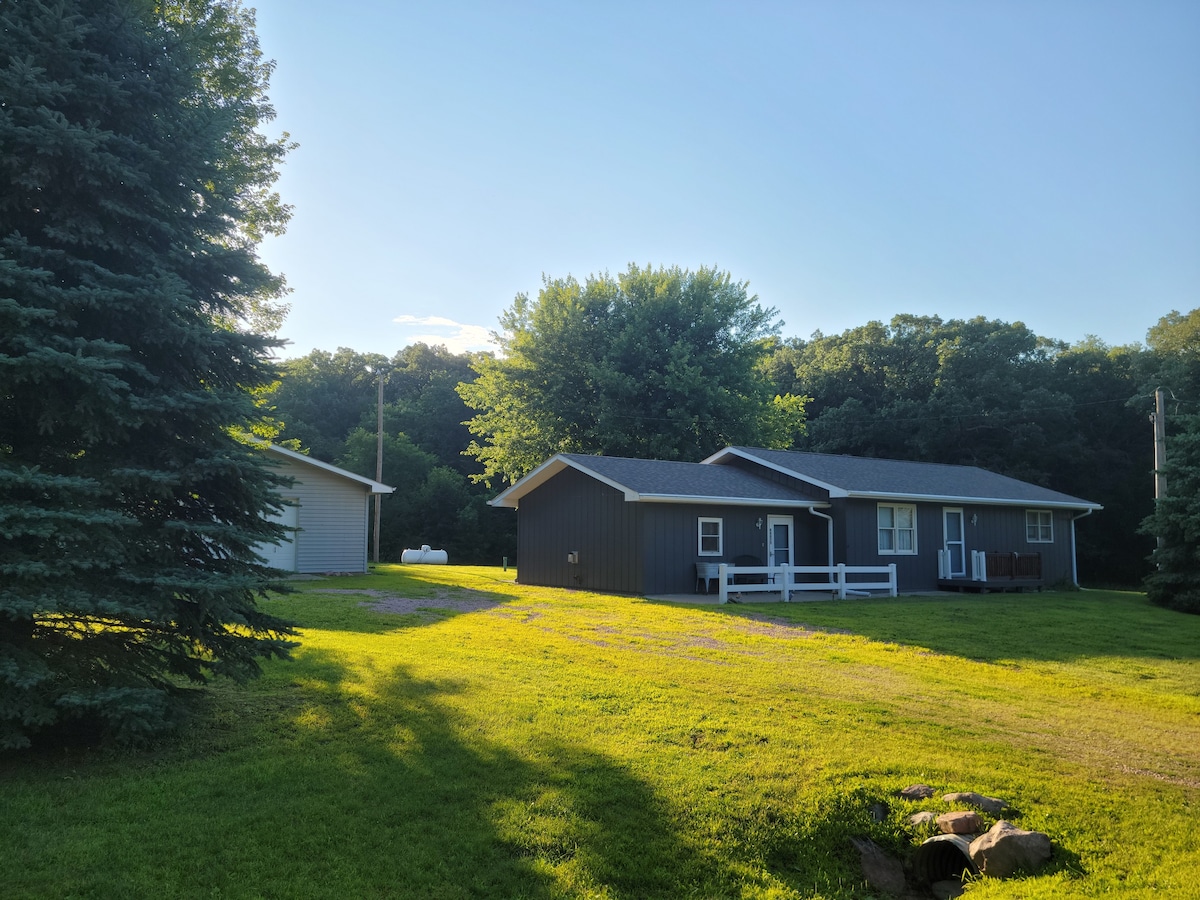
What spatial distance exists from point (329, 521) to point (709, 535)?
10538mm

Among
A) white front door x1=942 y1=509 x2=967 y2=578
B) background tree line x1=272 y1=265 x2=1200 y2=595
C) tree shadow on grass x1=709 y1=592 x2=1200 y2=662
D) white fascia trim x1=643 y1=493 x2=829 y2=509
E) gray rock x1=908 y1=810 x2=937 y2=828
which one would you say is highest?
background tree line x1=272 y1=265 x2=1200 y2=595

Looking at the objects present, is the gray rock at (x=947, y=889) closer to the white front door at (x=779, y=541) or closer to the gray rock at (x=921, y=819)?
the gray rock at (x=921, y=819)

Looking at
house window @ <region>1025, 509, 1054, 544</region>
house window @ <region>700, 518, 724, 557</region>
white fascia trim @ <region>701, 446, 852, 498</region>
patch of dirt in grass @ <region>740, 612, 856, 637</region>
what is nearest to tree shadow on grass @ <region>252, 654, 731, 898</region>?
patch of dirt in grass @ <region>740, 612, 856, 637</region>

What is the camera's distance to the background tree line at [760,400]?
3725 centimetres

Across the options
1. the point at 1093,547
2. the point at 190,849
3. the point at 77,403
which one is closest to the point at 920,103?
the point at 77,403

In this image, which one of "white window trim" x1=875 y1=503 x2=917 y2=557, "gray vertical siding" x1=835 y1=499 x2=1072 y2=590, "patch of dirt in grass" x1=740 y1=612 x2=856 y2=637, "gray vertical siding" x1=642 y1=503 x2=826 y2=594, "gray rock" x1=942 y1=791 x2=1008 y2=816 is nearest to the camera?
"gray rock" x1=942 y1=791 x2=1008 y2=816

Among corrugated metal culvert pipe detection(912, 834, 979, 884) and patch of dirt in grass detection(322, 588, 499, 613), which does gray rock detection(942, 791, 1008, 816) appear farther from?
patch of dirt in grass detection(322, 588, 499, 613)

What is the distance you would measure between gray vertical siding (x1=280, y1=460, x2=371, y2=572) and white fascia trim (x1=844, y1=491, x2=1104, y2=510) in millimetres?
13521

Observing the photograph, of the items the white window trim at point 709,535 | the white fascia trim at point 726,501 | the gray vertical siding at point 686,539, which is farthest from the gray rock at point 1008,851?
the white window trim at point 709,535

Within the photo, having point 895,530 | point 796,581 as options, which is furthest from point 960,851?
point 895,530

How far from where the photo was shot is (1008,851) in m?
5.02

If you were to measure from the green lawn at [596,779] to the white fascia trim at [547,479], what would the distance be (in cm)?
934

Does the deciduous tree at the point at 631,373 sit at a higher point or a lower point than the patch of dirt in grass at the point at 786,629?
higher

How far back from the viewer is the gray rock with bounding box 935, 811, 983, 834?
533cm
